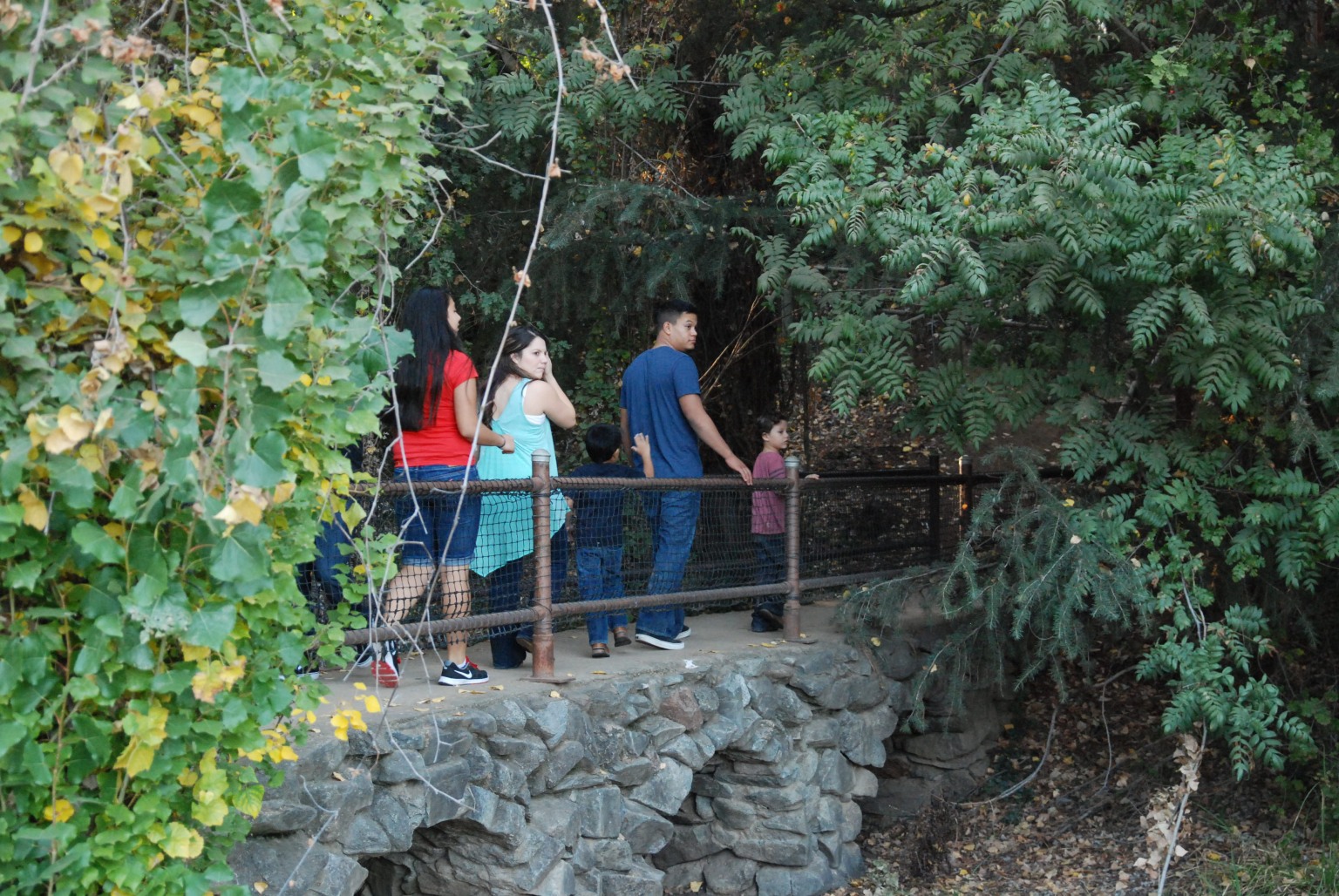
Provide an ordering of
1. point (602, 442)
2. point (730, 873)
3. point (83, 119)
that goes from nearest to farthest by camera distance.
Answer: point (83, 119), point (602, 442), point (730, 873)

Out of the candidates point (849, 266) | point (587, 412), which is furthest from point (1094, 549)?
point (587, 412)

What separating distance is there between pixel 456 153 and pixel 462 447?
4691 mm

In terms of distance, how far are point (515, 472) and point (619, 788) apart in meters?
1.53

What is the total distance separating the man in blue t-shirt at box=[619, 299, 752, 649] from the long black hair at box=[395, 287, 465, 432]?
1536 mm

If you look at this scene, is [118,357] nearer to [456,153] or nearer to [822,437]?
[456,153]

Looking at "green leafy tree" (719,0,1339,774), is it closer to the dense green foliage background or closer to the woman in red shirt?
the dense green foliage background

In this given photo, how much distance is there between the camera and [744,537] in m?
7.34

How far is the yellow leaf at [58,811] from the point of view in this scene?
2480 mm

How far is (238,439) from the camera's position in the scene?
7.71 ft

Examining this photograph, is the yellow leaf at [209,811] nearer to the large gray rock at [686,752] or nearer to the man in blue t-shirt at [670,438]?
the large gray rock at [686,752]

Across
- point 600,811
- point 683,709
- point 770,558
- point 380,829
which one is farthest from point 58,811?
point 770,558

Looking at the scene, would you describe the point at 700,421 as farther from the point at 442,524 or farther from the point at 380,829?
the point at 380,829

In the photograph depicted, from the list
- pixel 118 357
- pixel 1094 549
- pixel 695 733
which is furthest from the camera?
pixel 1094 549

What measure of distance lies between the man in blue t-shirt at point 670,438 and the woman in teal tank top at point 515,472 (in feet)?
2.41
